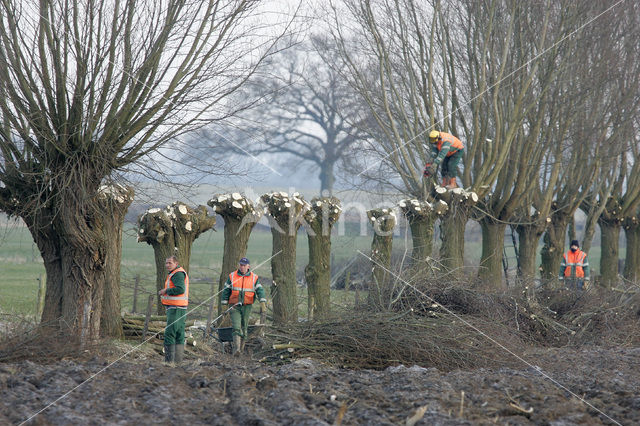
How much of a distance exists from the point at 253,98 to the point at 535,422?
6268 mm

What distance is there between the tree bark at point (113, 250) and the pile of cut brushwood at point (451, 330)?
267 centimetres

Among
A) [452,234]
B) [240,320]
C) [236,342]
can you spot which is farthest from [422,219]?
[236,342]

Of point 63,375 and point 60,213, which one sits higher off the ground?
point 60,213

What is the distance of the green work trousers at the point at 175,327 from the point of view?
34.3 feet

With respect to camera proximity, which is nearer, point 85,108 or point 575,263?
point 85,108

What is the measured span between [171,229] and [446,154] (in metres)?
5.71

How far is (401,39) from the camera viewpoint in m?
16.7

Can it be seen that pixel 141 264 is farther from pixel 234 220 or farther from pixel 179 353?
pixel 179 353

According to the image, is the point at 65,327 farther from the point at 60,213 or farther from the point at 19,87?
the point at 19,87

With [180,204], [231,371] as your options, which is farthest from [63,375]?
[180,204]

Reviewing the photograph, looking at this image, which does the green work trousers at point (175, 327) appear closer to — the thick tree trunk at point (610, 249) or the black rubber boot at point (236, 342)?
the black rubber boot at point (236, 342)

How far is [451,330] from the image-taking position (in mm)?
10500

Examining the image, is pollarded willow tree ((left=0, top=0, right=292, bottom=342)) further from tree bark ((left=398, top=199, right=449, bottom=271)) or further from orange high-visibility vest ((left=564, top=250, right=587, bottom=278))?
orange high-visibility vest ((left=564, top=250, right=587, bottom=278))

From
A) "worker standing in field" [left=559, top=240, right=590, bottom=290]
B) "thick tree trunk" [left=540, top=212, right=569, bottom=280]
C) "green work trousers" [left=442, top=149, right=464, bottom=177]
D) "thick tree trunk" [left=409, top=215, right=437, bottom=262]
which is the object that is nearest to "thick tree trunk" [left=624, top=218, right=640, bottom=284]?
"thick tree trunk" [left=540, top=212, right=569, bottom=280]
